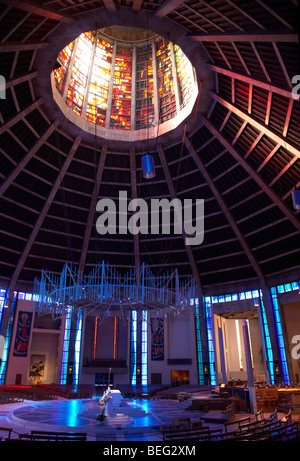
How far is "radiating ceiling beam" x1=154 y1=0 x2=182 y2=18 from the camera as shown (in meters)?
16.4

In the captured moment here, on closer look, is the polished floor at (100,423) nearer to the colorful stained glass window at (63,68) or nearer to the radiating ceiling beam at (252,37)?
the radiating ceiling beam at (252,37)

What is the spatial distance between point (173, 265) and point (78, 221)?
1089cm

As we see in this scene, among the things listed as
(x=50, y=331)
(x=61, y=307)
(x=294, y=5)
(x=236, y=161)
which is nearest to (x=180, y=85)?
(x=236, y=161)

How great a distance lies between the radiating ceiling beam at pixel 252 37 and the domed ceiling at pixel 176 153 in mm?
63

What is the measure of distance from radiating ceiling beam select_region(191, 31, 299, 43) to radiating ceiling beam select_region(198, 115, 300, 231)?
8031 mm

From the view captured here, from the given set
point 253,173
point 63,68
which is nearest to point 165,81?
point 63,68

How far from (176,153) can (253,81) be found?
1132 centimetres

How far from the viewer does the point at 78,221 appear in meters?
32.8

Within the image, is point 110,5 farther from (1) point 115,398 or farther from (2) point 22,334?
(2) point 22,334

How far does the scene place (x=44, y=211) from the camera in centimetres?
3056

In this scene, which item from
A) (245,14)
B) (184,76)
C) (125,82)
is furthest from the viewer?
(125,82)
